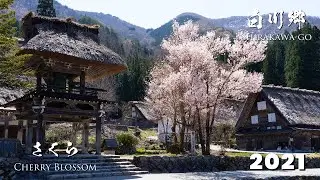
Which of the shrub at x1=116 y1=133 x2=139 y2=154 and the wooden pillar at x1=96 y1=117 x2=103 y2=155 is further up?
the wooden pillar at x1=96 y1=117 x2=103 y2=155

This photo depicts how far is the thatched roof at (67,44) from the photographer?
19.4m

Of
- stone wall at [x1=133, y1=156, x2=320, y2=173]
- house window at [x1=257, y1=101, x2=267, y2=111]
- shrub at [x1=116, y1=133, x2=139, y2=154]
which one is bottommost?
stone wall at [x1=133, y1=156, x2=320, y2=173]

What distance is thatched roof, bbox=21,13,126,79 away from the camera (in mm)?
19438

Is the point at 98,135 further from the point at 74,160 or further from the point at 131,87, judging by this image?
the point at 131,87

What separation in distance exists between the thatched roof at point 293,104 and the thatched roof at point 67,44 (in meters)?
20.0

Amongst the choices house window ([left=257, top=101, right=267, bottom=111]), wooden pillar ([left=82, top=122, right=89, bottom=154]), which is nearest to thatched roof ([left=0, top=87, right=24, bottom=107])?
wooden pillar ([left=82, top=122, right=89, bottom=154])

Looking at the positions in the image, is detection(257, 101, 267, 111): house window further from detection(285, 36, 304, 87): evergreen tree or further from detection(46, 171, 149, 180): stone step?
detection(46, 171, 149, 180): stone step

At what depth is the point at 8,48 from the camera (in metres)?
17.7

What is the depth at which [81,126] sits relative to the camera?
985 inches

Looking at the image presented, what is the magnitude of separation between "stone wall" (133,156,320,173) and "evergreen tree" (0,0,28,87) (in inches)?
278

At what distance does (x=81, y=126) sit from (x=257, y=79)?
11500mm

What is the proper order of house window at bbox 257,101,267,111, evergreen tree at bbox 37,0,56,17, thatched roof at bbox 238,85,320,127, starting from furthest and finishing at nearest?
1. evergreen tree at bbox 37,0,56,17
2. house window at bbox 257,101,267,111
3. thatched roof at bbox 238,85,320,127

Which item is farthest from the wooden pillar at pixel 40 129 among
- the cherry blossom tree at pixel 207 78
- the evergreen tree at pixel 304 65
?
the evergreen tree at pixel 304 65

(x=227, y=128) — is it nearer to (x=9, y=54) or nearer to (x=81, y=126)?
(x=81, y=126)
